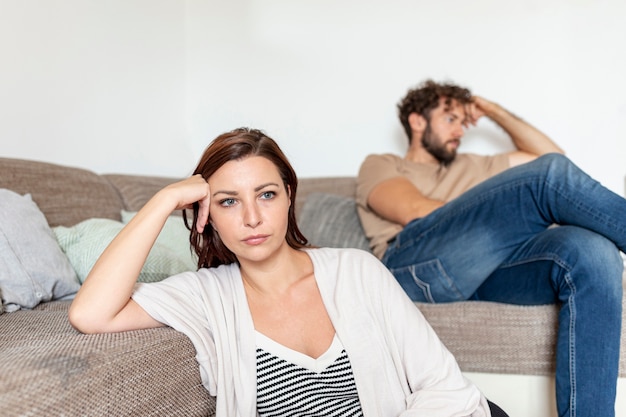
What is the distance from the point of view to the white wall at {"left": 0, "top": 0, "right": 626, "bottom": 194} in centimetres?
265

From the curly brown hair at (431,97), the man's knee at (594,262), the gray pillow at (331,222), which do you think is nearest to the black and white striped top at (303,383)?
the man's knee at (594,262)

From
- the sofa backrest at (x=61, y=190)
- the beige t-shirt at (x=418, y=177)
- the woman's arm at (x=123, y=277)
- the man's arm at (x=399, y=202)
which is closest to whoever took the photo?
the woman's arm at (x=123, y=277)

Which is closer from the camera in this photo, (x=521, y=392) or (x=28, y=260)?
(x=28, y=260)

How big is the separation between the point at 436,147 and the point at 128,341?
1791mm

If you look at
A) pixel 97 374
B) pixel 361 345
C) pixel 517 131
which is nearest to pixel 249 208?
pixel 361 345

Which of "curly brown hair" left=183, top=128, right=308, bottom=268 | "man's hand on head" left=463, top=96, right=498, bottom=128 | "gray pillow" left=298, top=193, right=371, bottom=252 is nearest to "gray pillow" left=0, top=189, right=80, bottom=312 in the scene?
"curly brown hair" left=183, top=128, right=308, bottom=268

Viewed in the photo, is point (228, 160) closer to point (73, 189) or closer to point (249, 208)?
point (249, 208)

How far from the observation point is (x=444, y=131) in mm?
2658

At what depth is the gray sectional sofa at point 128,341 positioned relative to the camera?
3.02ft

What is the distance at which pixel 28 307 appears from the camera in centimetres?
161

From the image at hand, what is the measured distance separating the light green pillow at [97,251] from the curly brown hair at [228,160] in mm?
352

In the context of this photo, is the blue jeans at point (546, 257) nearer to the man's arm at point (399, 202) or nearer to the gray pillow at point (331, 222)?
the man's arm at point (399, 202)

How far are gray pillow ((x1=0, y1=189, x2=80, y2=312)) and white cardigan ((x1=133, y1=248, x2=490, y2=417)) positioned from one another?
1.70ft

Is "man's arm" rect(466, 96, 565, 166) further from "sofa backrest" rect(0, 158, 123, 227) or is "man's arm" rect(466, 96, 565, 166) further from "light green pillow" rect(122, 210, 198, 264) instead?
"sofa backrest" rect(0, 158, 123, 227)
